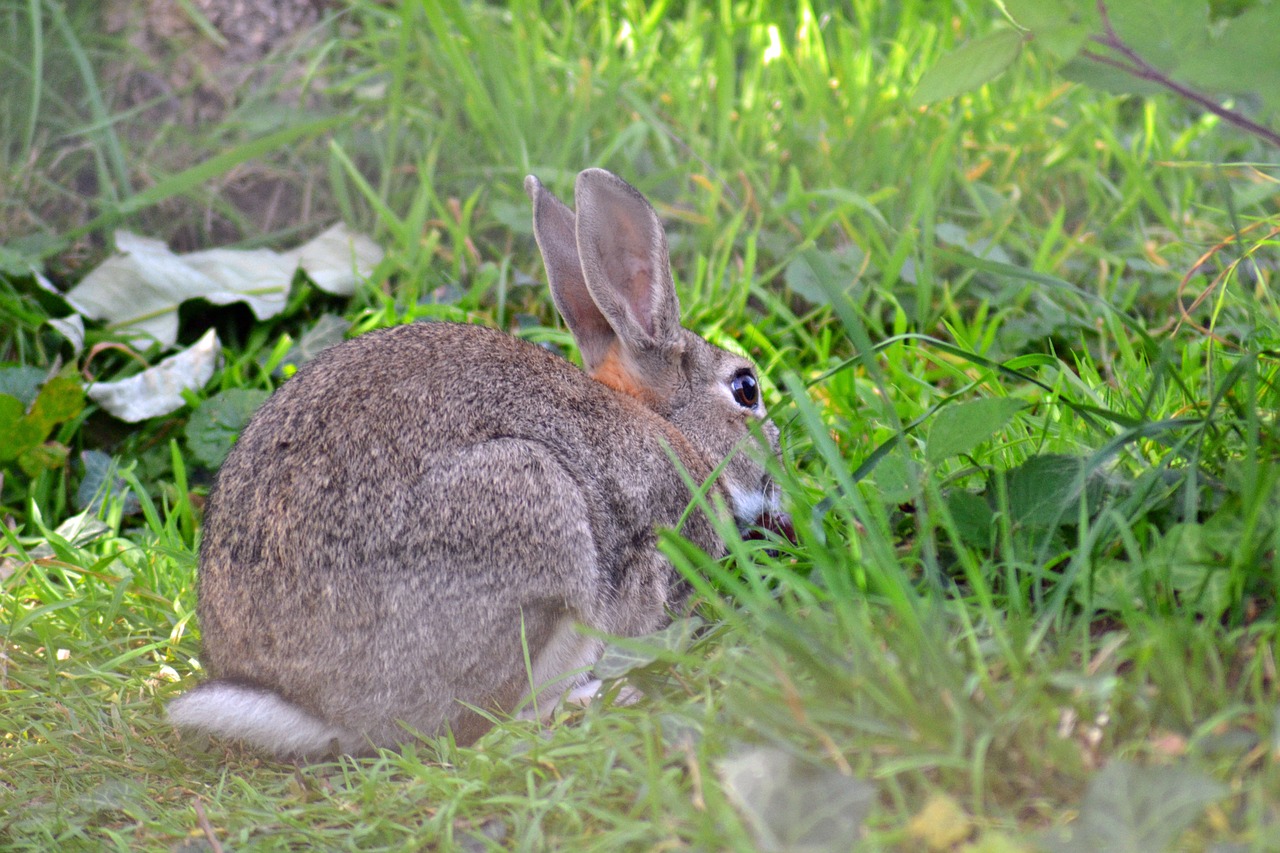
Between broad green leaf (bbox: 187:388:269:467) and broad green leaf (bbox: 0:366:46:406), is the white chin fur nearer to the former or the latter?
broad green leaf (bbox: 187:388:269:467)

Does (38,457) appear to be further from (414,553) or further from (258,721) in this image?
(414,553)

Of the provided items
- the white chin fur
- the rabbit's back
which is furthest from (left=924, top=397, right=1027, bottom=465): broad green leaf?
the white chin fur

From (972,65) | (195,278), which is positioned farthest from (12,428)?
(972,65)

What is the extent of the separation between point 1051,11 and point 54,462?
393 centimetres

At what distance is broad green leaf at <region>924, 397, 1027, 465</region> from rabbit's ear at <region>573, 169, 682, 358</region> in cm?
141

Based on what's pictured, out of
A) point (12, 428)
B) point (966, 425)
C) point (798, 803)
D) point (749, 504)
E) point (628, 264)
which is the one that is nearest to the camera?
point (798, 803)

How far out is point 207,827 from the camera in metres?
2.71

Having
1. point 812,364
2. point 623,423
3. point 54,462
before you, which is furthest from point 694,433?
point 54,462

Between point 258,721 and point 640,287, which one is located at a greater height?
point 640,287

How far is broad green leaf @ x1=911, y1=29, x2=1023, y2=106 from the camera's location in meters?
2.73

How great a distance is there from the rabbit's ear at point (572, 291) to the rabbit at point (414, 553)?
563mm

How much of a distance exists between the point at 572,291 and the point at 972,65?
1906mm

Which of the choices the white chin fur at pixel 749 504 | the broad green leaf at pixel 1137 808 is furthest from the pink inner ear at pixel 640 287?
the broad green leaf at pixel 1137 808

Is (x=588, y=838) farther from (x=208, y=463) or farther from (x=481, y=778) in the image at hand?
(x=208, y=463)
